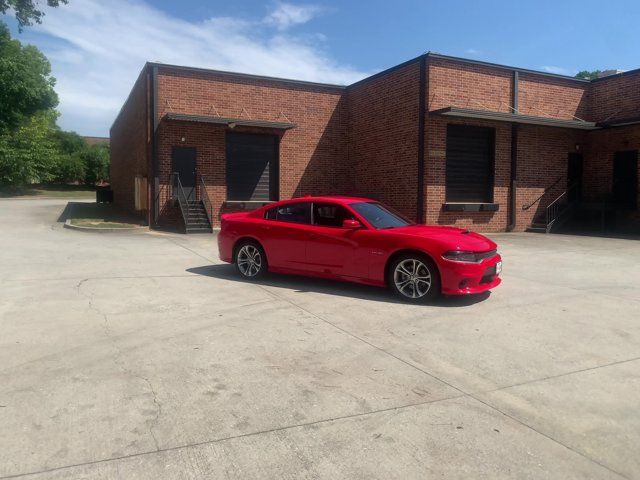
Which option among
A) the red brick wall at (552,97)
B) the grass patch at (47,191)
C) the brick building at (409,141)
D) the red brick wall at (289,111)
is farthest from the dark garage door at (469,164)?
the grass patch at (47,191)

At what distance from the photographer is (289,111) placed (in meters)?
19.6

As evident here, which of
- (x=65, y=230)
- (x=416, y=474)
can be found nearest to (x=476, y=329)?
(x=416, y=474)

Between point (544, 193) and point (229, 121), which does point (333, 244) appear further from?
point (544, 193)

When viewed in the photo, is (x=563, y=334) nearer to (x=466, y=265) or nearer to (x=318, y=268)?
(x=466, y=265)

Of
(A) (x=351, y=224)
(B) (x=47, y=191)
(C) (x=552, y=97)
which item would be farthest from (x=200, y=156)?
(B) (x=47, y=191)

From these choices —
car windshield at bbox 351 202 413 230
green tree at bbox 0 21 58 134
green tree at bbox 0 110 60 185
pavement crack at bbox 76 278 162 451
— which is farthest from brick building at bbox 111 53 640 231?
green tree at bbox 0 110 60 185

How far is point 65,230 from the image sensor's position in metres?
16.3

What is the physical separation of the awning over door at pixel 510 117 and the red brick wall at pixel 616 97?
1.23 metres

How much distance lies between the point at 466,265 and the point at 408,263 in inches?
29.6

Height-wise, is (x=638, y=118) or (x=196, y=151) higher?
(x=638, y=118)

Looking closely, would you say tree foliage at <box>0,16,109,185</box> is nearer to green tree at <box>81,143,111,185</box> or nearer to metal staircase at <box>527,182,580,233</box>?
green tree at <box>81,143,111,185</box>

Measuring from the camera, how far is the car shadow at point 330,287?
7.08 meters

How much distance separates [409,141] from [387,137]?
1.30 m

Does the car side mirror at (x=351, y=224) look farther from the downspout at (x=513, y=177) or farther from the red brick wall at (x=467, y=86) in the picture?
the downspout at (x=513, y=177)
